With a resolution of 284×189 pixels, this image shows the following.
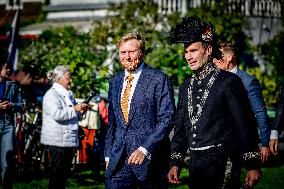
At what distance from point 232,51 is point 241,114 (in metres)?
2.92

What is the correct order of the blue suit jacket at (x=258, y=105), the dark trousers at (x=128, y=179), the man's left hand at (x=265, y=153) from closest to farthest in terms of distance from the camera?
1. the man's left hand at (x=265, y=153)
2. the dark trousers at (x=128, y=179)
3. the blue suit jacket at (x=258, y=105)

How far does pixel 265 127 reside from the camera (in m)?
5.54

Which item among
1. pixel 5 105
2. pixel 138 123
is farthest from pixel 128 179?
pixel 5 105

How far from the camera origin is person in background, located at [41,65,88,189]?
7074mm

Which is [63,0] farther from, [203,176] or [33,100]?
[203,176]

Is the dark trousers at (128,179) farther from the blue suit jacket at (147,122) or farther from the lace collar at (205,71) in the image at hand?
the lace collar at (205,71)

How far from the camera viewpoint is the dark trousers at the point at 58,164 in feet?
23.4

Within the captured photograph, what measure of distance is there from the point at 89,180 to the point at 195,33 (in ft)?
17.8

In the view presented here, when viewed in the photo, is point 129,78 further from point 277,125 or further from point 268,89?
point 268,89

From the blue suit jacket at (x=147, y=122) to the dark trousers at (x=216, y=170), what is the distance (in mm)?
689

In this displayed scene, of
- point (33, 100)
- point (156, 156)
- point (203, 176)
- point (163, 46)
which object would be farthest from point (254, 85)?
point (163, 46)

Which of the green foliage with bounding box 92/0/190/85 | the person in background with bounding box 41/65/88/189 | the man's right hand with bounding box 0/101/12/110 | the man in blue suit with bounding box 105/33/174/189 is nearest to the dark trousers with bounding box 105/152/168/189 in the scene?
the man in blue suit with bounding box 105/33/174/189

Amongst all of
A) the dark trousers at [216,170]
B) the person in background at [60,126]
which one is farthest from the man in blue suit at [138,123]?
the person in background at [60,126]

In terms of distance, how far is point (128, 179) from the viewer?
4.74 m
